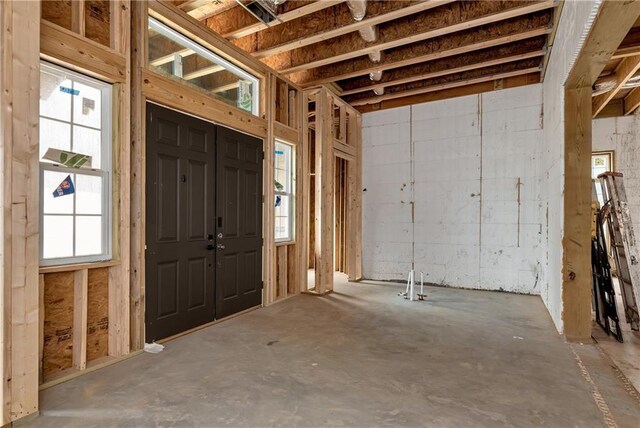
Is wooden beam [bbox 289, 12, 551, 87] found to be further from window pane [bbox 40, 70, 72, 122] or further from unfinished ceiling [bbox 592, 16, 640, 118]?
window pane [bbox 40, 70, 72, 122]

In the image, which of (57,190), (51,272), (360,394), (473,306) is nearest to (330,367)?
(360,394)

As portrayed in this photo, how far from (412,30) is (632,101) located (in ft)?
16.7

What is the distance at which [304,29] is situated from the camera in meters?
4.23

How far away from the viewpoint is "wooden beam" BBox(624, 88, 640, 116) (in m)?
6.13

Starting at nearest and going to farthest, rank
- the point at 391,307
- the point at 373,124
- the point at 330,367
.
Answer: the point at 330,367, the point at 391,307, the point at 373,124

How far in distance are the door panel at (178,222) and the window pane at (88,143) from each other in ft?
1.32

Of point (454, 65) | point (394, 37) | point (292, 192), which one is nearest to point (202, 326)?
point (292, 192)

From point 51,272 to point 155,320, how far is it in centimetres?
100

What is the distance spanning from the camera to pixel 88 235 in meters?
2.74

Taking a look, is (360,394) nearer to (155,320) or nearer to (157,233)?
(155,320)

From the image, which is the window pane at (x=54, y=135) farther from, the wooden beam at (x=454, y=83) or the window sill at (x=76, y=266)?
the wooden beam at (x=454, y=83)

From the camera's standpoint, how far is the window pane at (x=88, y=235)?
2.69 metres

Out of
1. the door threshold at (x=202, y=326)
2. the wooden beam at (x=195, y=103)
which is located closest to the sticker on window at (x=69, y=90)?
the wooden beam at (x=195, y=103)

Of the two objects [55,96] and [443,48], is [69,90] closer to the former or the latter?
[55,96]
